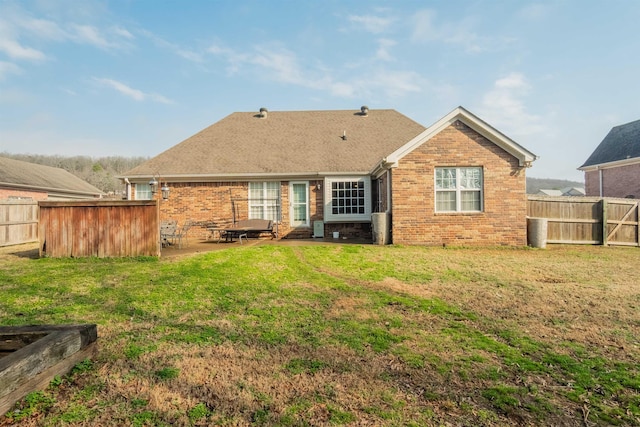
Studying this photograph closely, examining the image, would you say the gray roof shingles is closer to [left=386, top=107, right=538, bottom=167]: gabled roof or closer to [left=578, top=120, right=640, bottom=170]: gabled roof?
[left=386, top=107, right=538, bottom=167]: gabled roof

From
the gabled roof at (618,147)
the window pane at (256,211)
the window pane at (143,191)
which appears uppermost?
the gabled roof at (618,147)

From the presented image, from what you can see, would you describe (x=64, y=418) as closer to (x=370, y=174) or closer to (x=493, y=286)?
(x=493, y=286)

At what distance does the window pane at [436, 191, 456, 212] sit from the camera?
40.2 feet

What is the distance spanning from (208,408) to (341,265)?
6.33m

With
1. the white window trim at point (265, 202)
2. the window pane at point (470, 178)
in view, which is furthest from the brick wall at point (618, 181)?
the white window trim at point (265, 202)

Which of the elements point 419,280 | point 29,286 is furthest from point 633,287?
point 29,286

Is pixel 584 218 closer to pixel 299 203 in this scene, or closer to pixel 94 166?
pixel 299 203

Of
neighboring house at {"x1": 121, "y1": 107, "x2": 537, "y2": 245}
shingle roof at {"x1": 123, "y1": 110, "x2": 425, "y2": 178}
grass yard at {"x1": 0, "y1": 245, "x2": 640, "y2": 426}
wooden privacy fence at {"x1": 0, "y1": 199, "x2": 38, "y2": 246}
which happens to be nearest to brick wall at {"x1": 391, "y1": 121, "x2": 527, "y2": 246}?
neighboring house at {"x1": 121, "y1": 107, "x2": 537, "y2": 245}

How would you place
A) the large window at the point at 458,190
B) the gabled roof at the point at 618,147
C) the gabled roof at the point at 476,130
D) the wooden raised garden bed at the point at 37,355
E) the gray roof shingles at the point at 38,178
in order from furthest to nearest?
the gabled roof at the point at 618,147, the gray roof shingles at the point at 38,178, the large window at the point at 458,190, the gabled roof at the point at 476,130, the wooden raised garden bed at the point at 37,355

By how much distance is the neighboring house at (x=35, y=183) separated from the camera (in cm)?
2115

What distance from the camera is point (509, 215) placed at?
39.8 feet

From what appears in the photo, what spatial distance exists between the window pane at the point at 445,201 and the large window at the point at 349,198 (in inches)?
143

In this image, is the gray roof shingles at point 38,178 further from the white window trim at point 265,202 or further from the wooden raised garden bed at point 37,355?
the wooden raised garden bed at point 37,355

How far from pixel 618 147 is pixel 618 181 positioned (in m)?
2.72
